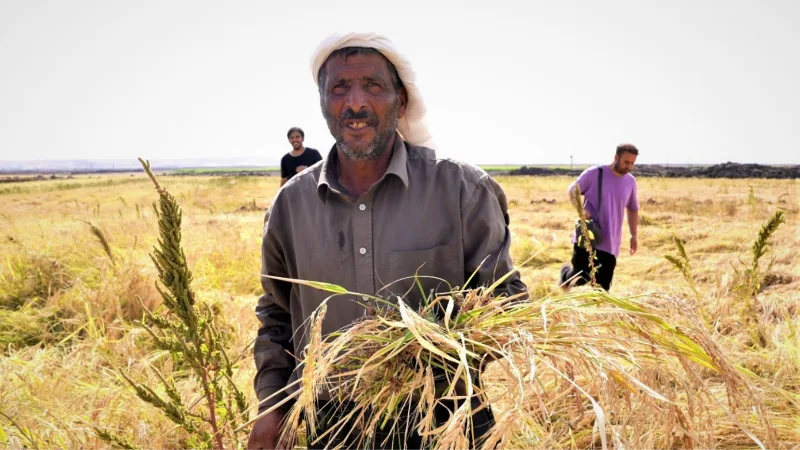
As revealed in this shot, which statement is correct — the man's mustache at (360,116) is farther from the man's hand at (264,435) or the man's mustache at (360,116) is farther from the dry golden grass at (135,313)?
the man's hand at (264,435)

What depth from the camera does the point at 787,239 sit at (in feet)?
24.2

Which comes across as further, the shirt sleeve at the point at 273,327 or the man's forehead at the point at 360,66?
the shirt sleeve at the point at 273,327

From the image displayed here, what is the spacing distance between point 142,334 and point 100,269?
1.69m

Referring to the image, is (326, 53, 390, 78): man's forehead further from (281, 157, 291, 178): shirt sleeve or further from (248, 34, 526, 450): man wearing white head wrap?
(281, 157, 291, 178): shirt sleeve

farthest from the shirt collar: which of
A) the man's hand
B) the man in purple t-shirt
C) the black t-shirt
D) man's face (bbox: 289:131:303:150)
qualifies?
man's face (bbox: 289:131:303:150)

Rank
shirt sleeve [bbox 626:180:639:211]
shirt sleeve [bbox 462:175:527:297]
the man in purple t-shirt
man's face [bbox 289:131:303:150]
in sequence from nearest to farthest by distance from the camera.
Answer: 1. shirt sleeve [bbox 462:175:527:297]
2. the man in purple t-shirt
3. shirt sleeve [bbox 626:180:639:211]
4. man's face [bbox 289:131:303:150]

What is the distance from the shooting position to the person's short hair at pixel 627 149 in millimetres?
4488

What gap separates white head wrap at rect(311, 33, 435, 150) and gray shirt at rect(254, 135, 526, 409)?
0.13 m

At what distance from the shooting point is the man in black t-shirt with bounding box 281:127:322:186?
7.04 meters

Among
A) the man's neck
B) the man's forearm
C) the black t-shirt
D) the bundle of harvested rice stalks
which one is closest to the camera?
the bundle of harvested rice stalks

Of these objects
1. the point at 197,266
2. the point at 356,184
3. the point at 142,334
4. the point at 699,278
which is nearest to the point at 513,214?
the point at 699,278

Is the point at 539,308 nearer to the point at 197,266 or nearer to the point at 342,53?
the point at 342,53

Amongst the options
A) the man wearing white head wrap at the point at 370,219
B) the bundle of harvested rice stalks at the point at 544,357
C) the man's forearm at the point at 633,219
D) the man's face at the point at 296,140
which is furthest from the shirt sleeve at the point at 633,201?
the man's face at the point at 296,140

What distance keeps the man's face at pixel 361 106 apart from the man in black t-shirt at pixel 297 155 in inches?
216
